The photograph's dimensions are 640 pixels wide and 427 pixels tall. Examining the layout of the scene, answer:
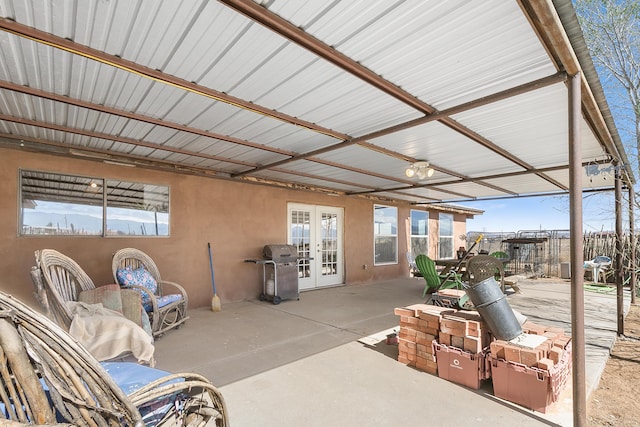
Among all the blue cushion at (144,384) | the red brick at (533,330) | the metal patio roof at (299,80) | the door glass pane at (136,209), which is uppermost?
the metal patio roof at (299,80)

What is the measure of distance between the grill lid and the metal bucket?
401 cm

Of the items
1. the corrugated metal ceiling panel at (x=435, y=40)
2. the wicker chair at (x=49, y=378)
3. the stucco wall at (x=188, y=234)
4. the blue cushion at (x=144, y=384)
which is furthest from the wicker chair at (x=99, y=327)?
the corrugated metal ceiling panel at (x=435, y=40)

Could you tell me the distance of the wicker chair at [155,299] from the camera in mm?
3840

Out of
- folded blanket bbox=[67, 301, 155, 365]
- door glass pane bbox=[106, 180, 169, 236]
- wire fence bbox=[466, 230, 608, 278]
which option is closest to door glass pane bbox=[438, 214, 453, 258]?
wire fence bbox=[466, 230, 608, 278]

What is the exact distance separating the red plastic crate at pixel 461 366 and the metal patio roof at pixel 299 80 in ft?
7.43

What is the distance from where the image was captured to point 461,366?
110 inches

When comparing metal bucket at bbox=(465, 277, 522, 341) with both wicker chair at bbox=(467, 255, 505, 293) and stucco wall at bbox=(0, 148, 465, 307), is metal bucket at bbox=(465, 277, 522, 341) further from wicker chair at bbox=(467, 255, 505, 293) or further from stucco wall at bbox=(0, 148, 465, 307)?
stucco wall at bbox=(0, 148, 465, 307)

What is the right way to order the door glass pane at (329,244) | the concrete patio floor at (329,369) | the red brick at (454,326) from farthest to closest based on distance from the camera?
1. the door glass pane at (329,244)
2. the red brick at (454,326)
3. the concrete patio floor at (329,369)

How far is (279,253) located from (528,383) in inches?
178

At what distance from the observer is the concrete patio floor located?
2301mm

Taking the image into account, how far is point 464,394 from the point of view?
263 centimetres

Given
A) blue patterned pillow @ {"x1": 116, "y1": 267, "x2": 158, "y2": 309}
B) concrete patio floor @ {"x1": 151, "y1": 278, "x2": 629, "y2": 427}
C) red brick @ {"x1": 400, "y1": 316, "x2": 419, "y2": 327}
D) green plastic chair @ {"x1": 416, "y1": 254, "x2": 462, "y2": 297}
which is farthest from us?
green plastic chair @ {"x1": 416, "y1": 254, "x2": 462, "y2": 297}

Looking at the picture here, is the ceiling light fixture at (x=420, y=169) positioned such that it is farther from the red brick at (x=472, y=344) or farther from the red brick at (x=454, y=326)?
the red brick at (x=472, y=344)

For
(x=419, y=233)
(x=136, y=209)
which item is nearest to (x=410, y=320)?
(x=136, y=209)
